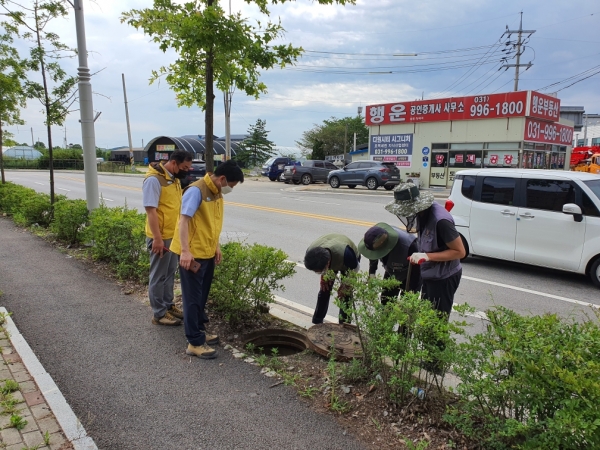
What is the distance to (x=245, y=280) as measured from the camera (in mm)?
4602

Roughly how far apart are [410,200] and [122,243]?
4.39 meters

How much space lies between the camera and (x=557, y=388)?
85.2 inches

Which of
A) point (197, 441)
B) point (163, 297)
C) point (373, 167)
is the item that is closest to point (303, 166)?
point (373, 167)

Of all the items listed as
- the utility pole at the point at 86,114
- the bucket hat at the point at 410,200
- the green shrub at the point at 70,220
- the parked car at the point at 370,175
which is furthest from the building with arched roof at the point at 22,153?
the bucket hat at the point at 410,200

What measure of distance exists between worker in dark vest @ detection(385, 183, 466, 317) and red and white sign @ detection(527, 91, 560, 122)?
76.5ft

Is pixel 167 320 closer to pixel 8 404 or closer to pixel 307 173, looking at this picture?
pixel 8 404

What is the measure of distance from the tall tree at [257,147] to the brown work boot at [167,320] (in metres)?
47.0

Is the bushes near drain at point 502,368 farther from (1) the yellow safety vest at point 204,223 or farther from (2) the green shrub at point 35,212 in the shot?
(2) the green shrub at point 35,212

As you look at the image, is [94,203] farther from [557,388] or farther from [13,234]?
[557,388]

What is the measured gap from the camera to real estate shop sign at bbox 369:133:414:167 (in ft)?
93.0

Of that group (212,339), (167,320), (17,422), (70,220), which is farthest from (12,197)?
(17,422)

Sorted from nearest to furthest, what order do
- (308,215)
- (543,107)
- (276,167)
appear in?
(308,215)
(543,107)
(276,167)

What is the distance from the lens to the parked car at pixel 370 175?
24688mm

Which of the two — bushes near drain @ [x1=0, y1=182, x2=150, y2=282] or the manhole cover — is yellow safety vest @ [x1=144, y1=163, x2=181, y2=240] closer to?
bushes near drain @ [x1=0, y1=182, x2=150, y2=282]
